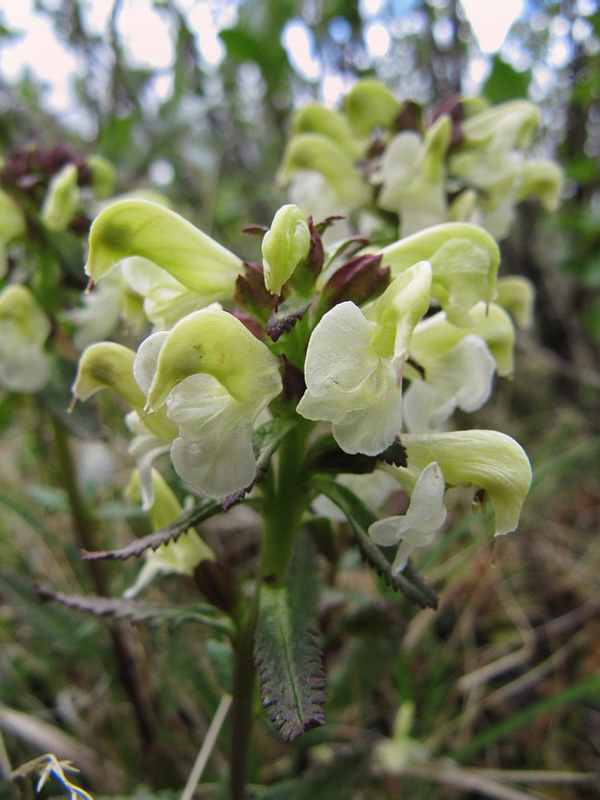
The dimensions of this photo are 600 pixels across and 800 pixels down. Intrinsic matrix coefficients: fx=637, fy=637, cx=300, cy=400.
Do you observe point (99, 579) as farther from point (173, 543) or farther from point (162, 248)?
point (162, 248)

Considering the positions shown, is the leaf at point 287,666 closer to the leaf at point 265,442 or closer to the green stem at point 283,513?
the green stem at point 283,513

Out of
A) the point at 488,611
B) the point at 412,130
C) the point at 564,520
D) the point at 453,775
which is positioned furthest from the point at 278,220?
the point at 564,520

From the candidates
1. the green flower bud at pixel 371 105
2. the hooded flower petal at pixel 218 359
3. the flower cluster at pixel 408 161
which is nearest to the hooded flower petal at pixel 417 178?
the flower cluster at pixel 408 161

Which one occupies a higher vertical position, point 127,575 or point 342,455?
point 342,455

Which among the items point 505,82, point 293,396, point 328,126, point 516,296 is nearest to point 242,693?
point 293,396

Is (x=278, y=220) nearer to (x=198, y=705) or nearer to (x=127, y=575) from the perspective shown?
(x=127, y=575)

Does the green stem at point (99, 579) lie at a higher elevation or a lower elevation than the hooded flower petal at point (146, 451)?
lower
